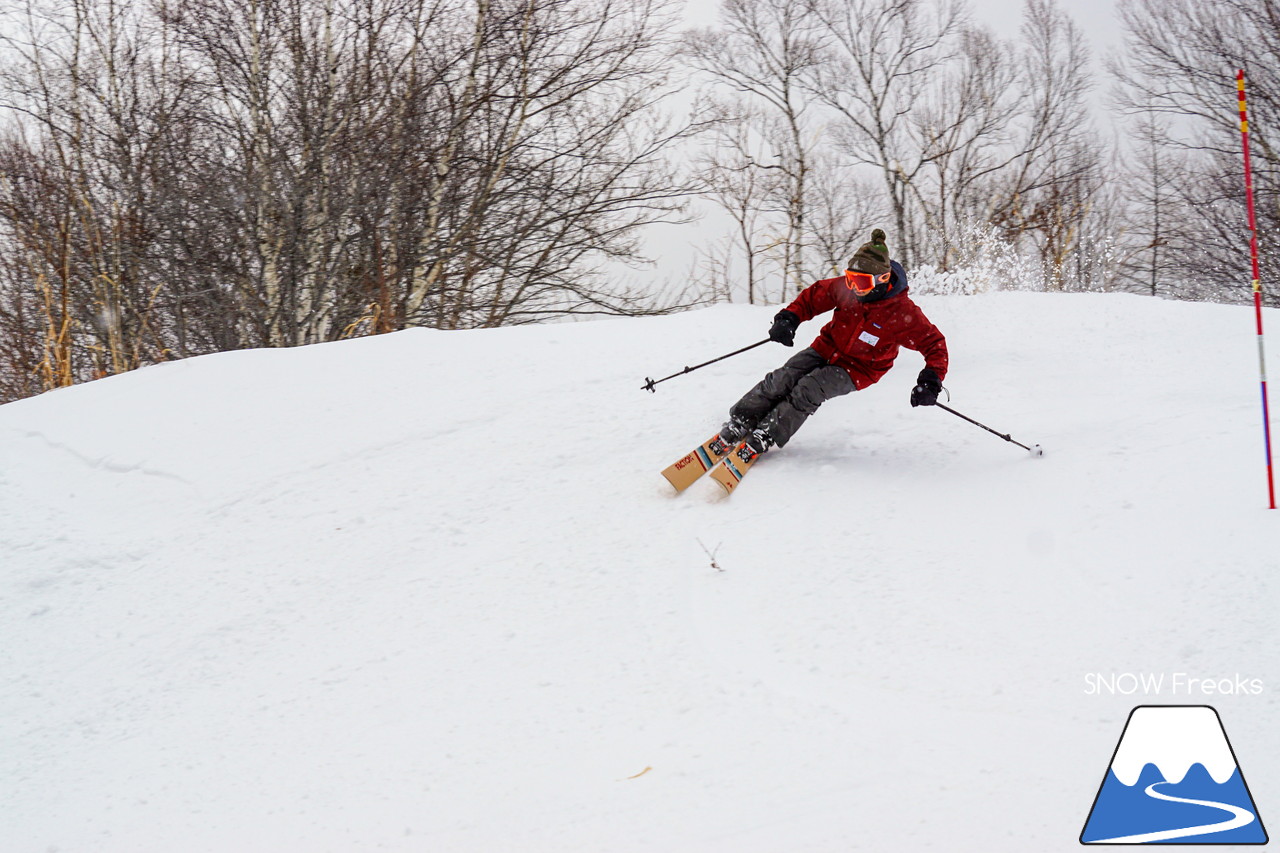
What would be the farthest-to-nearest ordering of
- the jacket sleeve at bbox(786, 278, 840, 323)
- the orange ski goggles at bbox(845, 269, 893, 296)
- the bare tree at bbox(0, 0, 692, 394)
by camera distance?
the bare tree at bbox(0, 0, 692, 394) → the jacket sleeve at bbox(786, 278, 840, 323) → the orange ski goggles at bbox(845, 269, 893, 296)

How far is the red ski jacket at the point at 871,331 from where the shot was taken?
458 cm

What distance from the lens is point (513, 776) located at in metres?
2.74

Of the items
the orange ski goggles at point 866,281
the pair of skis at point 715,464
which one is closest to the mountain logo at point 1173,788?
the pair of skis at point 715,464

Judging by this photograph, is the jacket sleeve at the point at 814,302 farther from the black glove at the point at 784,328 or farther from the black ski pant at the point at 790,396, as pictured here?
the black ski pant at the point at 790,396

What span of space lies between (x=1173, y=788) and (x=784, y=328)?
2.87 metres

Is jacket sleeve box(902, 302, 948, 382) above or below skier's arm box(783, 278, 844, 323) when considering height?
below

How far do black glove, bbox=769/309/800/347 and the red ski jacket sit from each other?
4.2 inches

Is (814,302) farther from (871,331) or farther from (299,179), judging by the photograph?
(299,179)

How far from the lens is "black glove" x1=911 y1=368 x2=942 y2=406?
4414mm

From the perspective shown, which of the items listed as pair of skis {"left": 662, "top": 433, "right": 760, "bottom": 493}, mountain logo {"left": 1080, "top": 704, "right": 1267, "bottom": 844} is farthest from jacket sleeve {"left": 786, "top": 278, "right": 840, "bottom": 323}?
mountain logo {"left": 1080, "top": 704, "right": 1267, "bottom": 844}

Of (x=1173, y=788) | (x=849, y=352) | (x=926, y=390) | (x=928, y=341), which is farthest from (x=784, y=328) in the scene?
(x=1173, y=788)

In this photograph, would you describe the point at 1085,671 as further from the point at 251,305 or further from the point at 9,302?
the point at 9,302

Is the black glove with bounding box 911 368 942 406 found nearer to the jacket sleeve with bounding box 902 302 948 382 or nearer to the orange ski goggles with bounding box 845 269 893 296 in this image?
the jacket sleeve with bounding box 902 302 948 382

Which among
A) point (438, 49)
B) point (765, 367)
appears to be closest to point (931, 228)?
point (438, 49)
